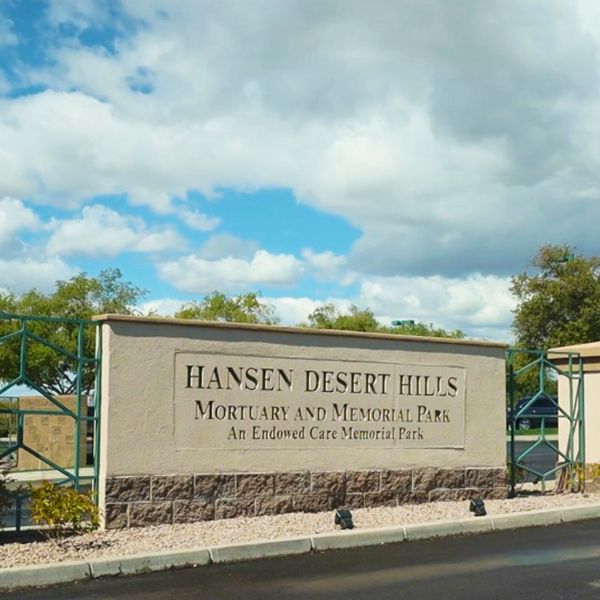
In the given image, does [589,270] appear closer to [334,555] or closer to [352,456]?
[352,456]

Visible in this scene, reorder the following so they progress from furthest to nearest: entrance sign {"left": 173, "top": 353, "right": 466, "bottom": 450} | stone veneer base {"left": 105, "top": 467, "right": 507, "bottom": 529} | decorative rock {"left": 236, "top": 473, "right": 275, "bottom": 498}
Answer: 1. decorative rock {"left": 236, "top": 473, "right": 275, "bottom": 498}
2. entrance sign {"left": 173, "top": 353, "right": 466, "bottom": 450}
3. stone veneer base {"left": 105, "top": 467, "right": 507, "bottom": 529}

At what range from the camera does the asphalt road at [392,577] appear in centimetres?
798

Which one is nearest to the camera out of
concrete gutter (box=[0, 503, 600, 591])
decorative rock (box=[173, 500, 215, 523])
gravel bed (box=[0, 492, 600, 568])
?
concrete gutter (box=[0, 503, 600, 591])

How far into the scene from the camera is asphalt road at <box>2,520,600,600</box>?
7980 mm

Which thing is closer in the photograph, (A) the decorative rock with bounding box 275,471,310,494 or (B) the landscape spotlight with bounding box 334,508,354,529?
(B) the landscape spotlight with bounding box 334,508,354,529

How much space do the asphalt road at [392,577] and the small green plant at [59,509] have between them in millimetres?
1281

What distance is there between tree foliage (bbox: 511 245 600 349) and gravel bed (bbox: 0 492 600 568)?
25.6 meters

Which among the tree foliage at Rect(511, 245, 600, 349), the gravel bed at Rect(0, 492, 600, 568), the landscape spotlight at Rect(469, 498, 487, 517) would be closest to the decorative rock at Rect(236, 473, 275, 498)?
the gravel bed at Rect(0, 492, 600, 568)

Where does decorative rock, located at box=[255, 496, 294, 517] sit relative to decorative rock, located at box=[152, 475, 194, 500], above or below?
below

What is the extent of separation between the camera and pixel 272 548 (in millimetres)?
9812

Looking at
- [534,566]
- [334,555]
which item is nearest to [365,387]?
[334,555]

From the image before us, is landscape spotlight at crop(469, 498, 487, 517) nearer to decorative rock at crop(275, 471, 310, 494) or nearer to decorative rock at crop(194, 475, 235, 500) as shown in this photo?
decorative rock at crop(275, 471, 310, 494)

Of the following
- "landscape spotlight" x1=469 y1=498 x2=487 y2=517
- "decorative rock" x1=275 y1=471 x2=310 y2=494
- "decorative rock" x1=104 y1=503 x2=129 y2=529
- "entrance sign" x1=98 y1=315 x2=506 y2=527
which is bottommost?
"landscape spotlight" x1=469 y1=498 x2=487 y2=517

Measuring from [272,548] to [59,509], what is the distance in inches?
83.8
